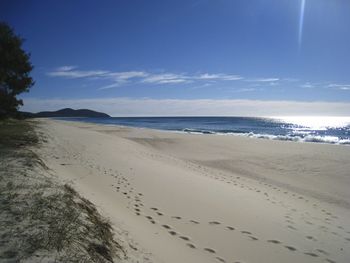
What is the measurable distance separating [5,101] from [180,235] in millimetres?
23595

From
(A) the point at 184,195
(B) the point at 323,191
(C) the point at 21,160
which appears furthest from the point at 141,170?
(B) the point at 323,191

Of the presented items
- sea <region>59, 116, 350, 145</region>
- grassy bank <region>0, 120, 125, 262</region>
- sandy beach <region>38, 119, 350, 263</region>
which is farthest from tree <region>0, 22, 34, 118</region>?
sea <region>59, 116, 350, 145</region>

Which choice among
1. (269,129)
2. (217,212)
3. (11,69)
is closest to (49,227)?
(217,212)

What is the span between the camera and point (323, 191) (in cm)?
1050

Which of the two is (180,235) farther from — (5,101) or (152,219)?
(5,101)

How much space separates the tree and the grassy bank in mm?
20169

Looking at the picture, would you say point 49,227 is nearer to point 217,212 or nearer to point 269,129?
point 217,212

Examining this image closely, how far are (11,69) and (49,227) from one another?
921 inches

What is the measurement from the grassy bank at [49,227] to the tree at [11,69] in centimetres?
2017

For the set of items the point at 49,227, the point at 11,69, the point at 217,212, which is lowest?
the point at 217,212

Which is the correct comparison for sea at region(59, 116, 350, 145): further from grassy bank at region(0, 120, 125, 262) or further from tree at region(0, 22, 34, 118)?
grassy bank at region(0, 120, 125, 262)

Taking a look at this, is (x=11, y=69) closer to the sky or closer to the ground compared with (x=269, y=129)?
closer to the sky

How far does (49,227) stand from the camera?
11.2ft

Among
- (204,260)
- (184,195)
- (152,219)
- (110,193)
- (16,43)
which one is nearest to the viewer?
(204,260)
